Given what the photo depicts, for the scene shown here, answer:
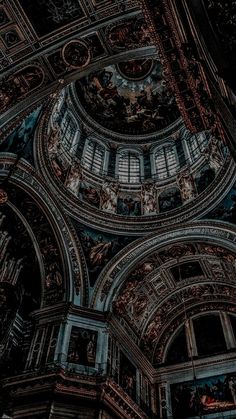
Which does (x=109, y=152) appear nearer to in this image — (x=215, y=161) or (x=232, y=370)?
(x=215, y=161)

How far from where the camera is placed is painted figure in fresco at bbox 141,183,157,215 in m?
17.5

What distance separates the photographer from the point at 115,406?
12.0 metres

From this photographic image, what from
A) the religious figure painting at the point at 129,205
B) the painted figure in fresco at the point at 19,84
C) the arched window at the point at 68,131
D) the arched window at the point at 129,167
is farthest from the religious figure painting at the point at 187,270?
the painted figure in fresco at the point at 19,84

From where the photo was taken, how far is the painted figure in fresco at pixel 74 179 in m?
16.8

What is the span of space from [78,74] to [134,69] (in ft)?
38.6

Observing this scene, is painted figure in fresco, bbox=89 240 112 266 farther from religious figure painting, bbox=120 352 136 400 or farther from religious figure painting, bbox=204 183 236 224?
religious figure painting, bbox=204 183 236 224

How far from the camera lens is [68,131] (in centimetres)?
1900

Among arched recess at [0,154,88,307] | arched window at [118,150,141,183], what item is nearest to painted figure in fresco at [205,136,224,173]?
arched window at [118,150,141,183]

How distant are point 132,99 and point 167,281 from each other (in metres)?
11.6

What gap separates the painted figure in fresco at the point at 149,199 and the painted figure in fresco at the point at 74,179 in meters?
3.46

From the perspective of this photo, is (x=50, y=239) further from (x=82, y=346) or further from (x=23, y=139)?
(x=82, y=346)

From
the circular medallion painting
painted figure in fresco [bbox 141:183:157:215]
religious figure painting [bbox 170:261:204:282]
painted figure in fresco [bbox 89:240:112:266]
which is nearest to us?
the circular medallion painting

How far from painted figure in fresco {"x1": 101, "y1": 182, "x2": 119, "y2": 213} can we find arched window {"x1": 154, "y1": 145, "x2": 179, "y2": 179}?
8.55 feet

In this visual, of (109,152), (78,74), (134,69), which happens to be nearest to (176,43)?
(78,74)
